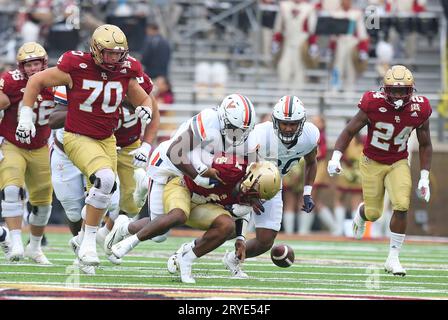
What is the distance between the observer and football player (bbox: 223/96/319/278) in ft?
29.2

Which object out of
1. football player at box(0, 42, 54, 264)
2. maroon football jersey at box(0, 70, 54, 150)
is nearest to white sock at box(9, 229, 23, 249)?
football player at box(0, 42, 54, 264)

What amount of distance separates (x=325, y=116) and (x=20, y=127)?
840 cm

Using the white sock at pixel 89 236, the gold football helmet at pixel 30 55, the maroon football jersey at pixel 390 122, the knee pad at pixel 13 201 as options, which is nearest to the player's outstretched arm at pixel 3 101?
the gold football helmet at pixel 30 55

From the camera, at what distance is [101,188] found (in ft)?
28.1

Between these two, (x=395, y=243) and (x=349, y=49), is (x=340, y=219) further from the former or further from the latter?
(x=395, y=243)

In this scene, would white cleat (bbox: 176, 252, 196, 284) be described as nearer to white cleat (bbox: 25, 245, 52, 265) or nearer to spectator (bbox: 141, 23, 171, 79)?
white cleat (bbox: 25, 245, 52, 265)

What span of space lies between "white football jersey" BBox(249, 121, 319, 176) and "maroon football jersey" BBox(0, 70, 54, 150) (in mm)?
1787

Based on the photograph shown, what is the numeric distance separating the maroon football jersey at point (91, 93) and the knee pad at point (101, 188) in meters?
0.37

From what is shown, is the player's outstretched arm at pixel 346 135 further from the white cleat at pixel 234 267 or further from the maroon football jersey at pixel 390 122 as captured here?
the white cleat at pixel 234 267

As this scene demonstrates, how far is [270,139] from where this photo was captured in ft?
29.9

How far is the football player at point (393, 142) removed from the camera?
9.68m
